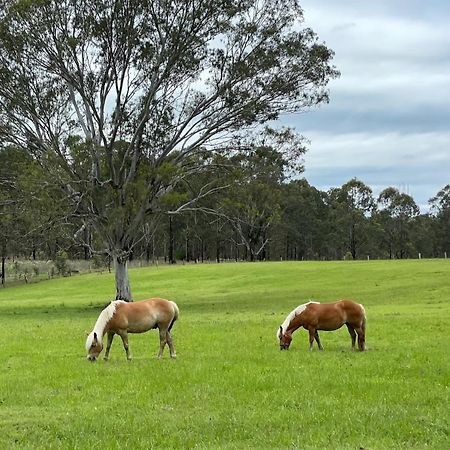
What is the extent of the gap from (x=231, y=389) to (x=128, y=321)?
13.8 ft

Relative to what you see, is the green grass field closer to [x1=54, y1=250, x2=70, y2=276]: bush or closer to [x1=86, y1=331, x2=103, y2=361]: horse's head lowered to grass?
[x1=86, y1=331, x2=103, y2=361]: horse's head lowered to grass

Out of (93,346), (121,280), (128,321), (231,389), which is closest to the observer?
(231,389)

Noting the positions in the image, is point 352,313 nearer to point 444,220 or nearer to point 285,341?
point 285,341

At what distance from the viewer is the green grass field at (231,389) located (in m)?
7.92

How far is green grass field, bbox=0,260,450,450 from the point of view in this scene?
7.92 metres

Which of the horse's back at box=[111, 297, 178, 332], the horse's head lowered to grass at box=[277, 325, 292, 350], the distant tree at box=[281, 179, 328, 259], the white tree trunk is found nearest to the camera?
the horse's back at box=[111, 297, 178, 332]

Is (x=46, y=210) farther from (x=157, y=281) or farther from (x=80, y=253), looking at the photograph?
(x=80, y=253)

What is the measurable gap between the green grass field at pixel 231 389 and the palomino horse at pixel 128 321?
17.3 inches

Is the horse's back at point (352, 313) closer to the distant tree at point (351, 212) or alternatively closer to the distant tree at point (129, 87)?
the distant tree at point (129, 87)

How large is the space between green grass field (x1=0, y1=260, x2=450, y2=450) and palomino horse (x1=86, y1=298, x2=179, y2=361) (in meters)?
0.44

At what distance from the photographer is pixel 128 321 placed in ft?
46.6

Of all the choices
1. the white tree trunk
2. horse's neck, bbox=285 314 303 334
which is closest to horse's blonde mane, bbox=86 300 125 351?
horse's neck, bbox=285 314 303 334

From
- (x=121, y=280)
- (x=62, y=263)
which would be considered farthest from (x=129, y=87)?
(x=62, y=263)

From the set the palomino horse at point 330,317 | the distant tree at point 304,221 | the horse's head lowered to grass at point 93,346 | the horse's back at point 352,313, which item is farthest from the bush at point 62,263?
the horse's back at point 352,313
